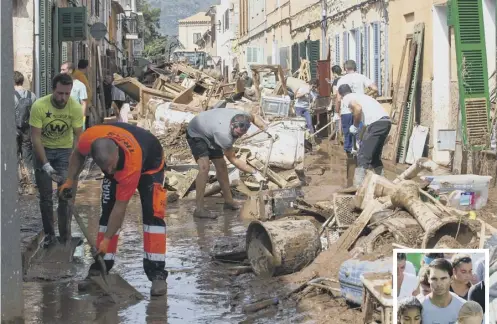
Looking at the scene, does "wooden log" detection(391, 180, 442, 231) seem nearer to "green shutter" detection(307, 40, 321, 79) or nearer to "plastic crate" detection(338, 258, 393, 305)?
"plastic crate" detection(338, 258, 393, 305)

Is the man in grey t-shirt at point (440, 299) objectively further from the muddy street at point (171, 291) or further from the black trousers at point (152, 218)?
the black trousers at point (152, 218)

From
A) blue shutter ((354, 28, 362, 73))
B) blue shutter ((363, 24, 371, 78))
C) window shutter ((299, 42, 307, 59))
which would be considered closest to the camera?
blue shutter ((363, 24, 371, 78))

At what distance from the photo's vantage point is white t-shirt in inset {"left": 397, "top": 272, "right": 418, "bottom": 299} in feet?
12.2

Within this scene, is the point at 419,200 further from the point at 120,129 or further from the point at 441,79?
the point at 441,79

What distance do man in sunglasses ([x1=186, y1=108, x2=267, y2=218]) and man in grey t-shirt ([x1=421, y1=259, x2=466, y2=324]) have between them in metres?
7.08

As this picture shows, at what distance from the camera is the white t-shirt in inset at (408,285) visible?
12.2ft

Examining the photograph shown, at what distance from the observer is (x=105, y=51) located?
142 ft

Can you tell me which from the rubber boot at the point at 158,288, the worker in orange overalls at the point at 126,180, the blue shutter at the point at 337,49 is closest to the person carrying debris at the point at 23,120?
the worker in orange overalls at the point at 126,180

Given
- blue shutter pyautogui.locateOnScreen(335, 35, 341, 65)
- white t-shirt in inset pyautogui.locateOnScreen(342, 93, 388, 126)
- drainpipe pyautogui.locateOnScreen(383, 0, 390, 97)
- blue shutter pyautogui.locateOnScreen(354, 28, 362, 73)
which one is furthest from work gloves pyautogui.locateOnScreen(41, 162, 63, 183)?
blue shutter pyautogui.locateOnScreen(335, 35, 341, 65)

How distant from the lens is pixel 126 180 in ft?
22.2

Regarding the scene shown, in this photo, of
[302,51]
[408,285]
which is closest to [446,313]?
[408,285]

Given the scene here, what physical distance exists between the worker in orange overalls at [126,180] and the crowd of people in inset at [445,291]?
3296 mm

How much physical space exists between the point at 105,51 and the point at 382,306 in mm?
38917

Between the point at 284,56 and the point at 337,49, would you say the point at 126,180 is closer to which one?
the point at 337,49
